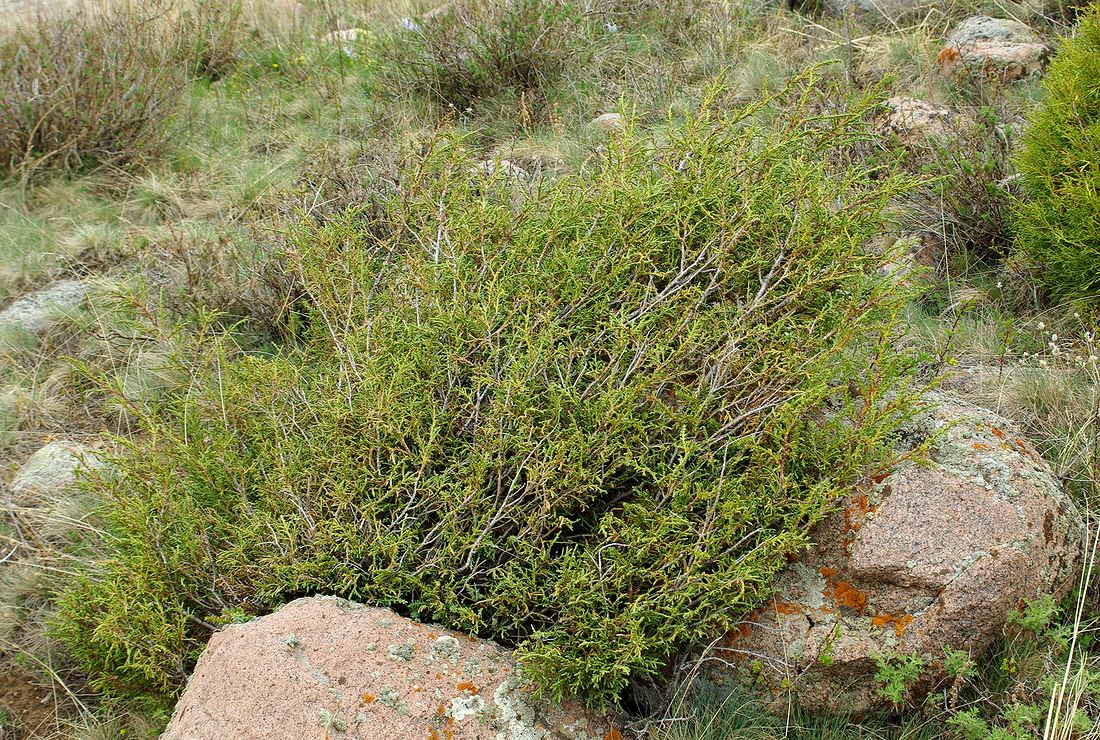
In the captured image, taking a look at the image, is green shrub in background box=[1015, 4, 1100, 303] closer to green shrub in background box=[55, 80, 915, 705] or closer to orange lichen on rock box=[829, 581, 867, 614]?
green shrub in background box=[55, 80, 915, 705]

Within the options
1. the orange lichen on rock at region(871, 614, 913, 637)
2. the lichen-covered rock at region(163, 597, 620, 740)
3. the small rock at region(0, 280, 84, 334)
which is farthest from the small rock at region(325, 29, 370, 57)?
the orange lichen on rock at region(871, 614, 913, 637)

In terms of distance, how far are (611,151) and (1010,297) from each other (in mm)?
2085

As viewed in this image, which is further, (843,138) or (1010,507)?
(843,138)

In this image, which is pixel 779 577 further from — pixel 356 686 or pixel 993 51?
pixel 993 51

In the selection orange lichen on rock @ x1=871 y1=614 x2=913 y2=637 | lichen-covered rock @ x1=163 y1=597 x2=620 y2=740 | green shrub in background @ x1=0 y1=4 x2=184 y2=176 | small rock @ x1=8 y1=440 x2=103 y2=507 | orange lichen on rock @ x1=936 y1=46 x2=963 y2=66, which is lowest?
small rock @ x1=8 y1=440 x2=103 y2=507

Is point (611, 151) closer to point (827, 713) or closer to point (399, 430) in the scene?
point (399, 430)

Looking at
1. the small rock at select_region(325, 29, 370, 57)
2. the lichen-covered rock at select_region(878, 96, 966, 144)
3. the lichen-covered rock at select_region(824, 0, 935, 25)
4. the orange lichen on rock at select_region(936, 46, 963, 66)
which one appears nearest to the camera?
the lichen-covered rock at select_region(878, 96, 966, 144)

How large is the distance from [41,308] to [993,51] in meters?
5.58

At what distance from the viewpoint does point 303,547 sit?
2598 mm

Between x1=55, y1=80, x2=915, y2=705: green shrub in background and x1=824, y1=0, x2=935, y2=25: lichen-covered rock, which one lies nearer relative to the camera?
x1=55, y1=80, x2=915, y2=705: green shrub in background

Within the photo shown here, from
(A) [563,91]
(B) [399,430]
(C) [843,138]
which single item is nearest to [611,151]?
(C) [843,138]

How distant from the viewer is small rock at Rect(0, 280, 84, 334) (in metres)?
4.54

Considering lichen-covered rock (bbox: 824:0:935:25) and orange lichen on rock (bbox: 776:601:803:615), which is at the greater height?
lichen-covered rock (bbox: 824:0:935:25)

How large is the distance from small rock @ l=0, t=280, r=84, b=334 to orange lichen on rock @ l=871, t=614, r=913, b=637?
4025 mm
